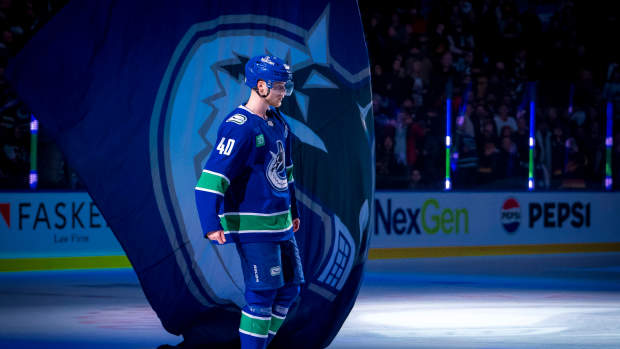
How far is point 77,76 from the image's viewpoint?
6.46 m

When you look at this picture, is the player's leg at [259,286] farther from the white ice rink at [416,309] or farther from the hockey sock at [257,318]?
the white ice rink at [416,309]

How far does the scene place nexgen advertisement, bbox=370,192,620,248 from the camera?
1474 centimetres

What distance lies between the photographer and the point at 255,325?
5.80 metres

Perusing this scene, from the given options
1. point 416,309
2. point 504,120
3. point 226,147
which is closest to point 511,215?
point 504,120

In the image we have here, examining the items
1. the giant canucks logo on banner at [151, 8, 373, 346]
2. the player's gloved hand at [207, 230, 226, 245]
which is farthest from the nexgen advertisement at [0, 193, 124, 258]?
the player's gloved hand at [207, 230, 226, 245]

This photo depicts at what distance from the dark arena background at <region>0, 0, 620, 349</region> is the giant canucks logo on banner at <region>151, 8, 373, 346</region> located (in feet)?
0.04

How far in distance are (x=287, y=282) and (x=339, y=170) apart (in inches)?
44.7

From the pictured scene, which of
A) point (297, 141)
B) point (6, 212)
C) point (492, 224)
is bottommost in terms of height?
point (492, 224)

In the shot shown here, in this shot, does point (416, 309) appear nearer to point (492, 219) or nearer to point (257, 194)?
point (257, 194)

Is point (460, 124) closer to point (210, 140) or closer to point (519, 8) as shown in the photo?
point (519, 8)

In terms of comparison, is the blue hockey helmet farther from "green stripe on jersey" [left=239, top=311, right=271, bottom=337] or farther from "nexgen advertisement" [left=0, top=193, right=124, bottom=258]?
"nexgen advertisement" [left=0, top=193, right=124, bottom=258]

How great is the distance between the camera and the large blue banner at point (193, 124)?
6.46 meters

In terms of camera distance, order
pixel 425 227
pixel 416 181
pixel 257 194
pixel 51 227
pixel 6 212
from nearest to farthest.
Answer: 1. pixel 257 194
2. pixel 6 212
3. pixel 51 227
4. pixel 416 181
5. pixel 425 227

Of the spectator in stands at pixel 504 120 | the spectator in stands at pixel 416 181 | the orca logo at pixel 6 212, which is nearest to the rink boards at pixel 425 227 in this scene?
the orca logo at pixel 6 212
